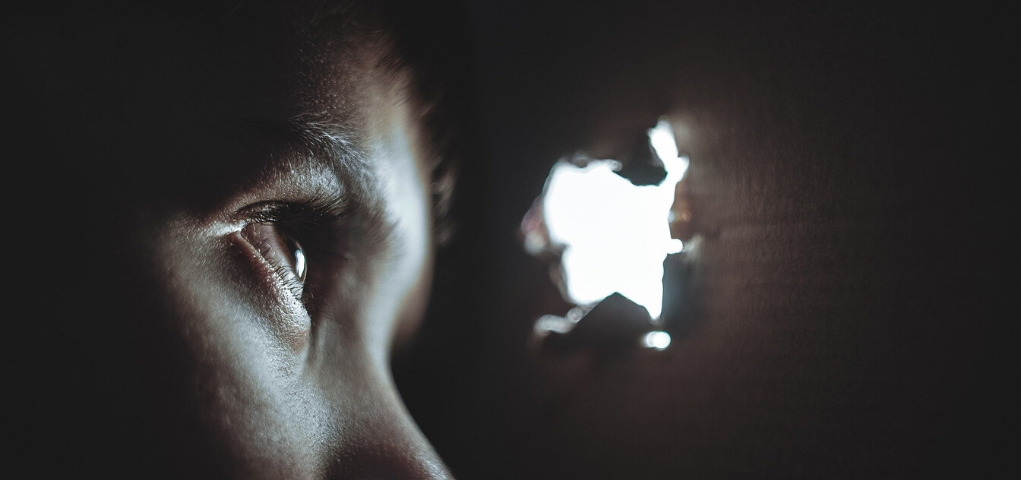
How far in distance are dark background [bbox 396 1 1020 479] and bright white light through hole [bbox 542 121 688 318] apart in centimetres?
2

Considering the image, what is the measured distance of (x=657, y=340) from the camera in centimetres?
62

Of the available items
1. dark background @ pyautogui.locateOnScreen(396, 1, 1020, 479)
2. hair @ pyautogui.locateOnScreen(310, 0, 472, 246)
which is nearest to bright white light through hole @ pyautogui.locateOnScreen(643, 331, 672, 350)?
dark background @ pyautogui.locateOnScreen(396, 1, 1020, 479)

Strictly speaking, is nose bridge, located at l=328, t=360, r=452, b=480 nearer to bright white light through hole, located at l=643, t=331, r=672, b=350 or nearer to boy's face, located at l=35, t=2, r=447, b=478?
boy's face, located at l=35, t=2, r=447, b=478

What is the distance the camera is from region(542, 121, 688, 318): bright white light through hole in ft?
1.99

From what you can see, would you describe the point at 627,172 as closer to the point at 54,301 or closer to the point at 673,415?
the point at 673,415

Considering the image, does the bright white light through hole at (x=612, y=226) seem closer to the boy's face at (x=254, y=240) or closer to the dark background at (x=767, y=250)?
the dark background at (x=767, y=250)

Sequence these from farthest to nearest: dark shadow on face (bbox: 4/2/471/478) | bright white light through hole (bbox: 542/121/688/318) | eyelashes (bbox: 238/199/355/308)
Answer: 1. bright white light through hole (bbox: 542/121/688/318)
2. eyelashes (bbox: 238/199/355/308)
3. dark shadow on face (bbox: 4/2/471/478)

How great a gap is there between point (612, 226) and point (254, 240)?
1.30 ft

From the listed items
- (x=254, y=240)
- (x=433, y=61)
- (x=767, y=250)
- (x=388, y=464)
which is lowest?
(x=388, y=464)

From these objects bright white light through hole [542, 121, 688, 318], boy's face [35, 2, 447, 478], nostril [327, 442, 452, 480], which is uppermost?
bright white light through hole [542, 121, 688, 318]

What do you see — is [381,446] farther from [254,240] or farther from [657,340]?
[657,340]

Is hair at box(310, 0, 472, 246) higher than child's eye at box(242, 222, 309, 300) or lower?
higher

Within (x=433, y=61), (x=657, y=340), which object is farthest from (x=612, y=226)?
(x=433, y=61)

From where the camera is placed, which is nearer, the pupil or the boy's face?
the boy's face
